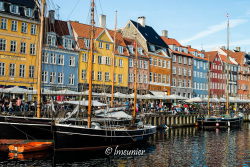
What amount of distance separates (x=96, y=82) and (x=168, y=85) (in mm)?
20550

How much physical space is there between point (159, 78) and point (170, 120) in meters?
18.7

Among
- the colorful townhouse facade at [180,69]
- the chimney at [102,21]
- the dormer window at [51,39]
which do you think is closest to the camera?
the dormer window at [51,39]

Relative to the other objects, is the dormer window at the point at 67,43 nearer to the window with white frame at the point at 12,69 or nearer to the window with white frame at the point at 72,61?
the window with white frame at the point at 72,61

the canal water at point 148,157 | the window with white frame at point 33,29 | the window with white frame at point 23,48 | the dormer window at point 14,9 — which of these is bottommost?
the canal water at point 148,157

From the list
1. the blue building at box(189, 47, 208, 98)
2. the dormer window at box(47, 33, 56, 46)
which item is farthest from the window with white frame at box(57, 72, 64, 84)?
the blue building at box(189, 47, 208, 98)

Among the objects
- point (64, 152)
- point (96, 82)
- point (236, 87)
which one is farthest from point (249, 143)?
point (236, 87)

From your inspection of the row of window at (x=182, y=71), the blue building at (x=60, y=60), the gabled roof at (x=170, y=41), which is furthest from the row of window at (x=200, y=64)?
the blue building at (x=60, y=60)

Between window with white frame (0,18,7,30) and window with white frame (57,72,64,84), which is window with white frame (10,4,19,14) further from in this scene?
window with white frame (57,72,64,84)

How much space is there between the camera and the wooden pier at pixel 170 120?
43.6 m

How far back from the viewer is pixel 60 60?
48469mm

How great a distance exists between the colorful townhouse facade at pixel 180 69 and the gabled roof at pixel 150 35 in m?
3.48

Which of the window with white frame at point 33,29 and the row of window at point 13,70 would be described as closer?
the row of window at point 13,70

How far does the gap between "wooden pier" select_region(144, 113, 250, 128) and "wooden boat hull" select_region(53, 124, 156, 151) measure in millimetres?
15972

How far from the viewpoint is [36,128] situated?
24.2m
